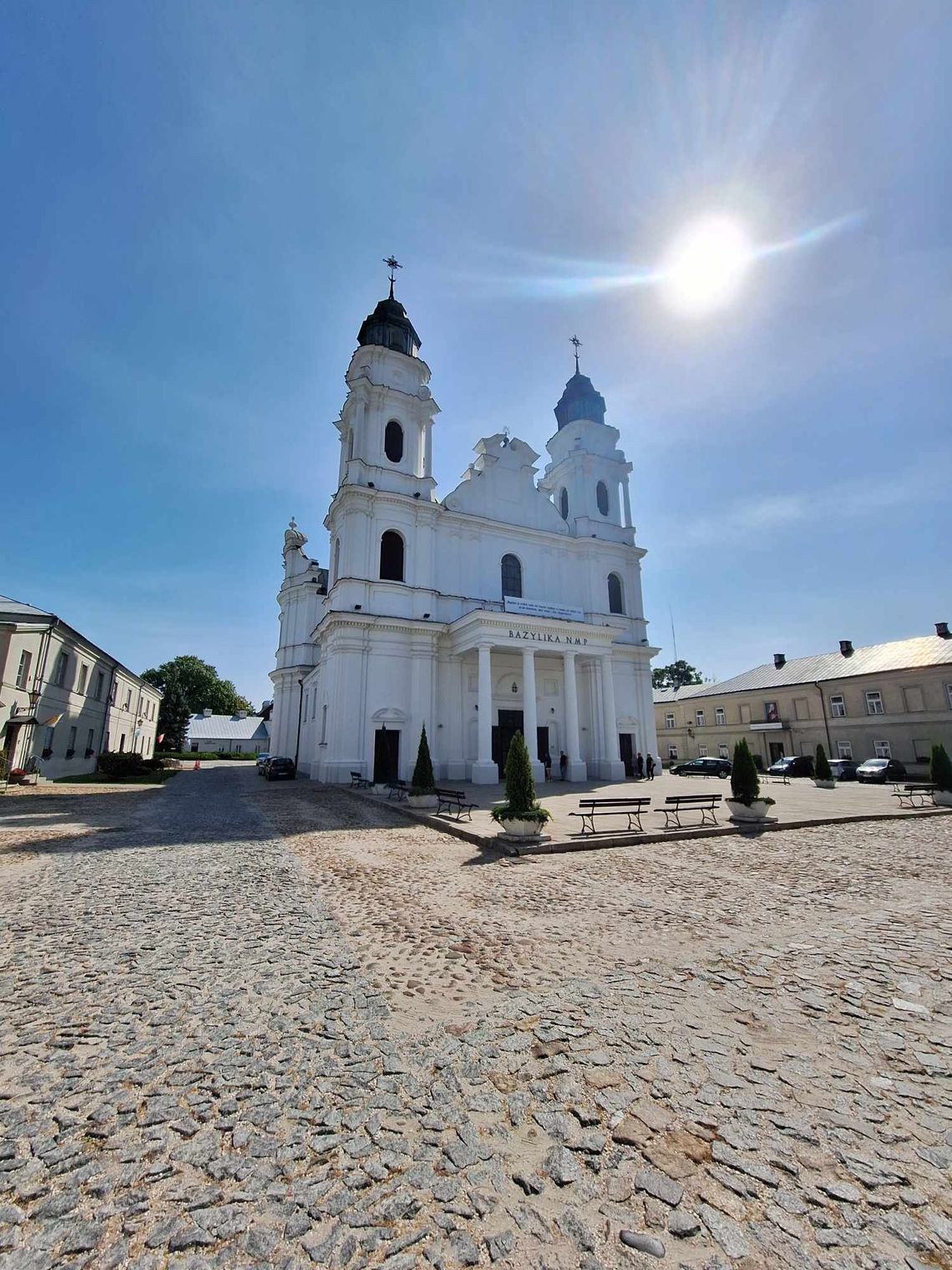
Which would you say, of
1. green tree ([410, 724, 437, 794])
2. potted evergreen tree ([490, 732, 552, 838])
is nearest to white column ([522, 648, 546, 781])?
green tree ([410, 724, 437, 794])

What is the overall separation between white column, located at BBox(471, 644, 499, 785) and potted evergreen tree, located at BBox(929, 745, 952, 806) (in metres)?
15.6

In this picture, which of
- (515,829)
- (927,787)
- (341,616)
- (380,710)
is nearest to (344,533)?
(341,616)

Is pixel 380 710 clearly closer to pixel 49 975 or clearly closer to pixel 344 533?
pixel 344 533

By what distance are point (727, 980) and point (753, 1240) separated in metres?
2.80

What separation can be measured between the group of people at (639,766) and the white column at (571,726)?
0.84 m

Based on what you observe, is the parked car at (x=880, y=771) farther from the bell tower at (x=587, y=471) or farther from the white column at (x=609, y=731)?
the bell tower at (x=587, y=471)

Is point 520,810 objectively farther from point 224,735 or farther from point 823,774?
point 224,735

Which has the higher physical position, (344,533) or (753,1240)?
(344,533)

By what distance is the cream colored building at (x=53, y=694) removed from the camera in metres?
22.5

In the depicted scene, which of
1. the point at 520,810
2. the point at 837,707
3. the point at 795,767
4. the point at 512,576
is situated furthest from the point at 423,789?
the point at 837,707

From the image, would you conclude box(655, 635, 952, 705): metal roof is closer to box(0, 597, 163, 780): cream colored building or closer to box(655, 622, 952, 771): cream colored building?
box(655, 622, 952, 771): cream colored building

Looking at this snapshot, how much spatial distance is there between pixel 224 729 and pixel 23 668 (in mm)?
61513

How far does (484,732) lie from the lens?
24953 mm

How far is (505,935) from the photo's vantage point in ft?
19.6
